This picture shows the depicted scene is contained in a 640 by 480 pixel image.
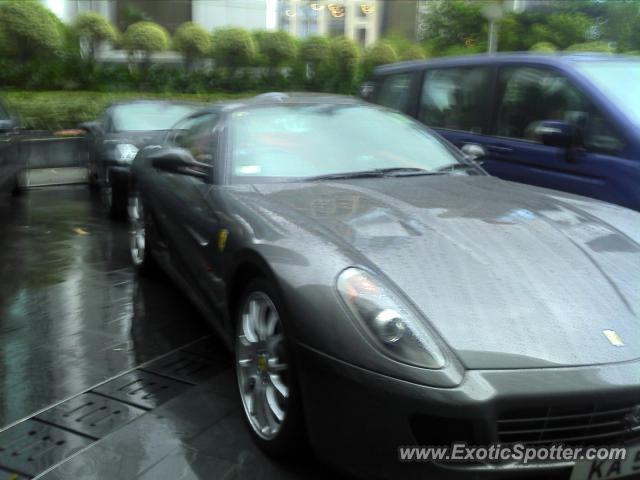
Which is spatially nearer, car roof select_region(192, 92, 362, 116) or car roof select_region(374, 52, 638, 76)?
car roof select_region(192, 92, 362, 116)

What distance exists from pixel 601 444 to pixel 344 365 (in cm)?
85

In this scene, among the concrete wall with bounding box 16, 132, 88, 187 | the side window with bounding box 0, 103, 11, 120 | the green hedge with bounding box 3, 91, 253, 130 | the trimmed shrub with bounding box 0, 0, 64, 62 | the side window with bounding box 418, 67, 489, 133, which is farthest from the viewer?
the trimmed shrub with bounding box 0, 0, 64, 62

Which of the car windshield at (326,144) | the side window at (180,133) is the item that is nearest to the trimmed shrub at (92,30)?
the side window at (180,133)

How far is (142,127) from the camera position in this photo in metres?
8.70

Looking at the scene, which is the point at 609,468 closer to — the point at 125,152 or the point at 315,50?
the point at 125,152

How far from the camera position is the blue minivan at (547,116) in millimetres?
4633

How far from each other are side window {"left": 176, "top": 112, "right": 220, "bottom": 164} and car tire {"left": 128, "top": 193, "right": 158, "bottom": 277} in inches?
26.2

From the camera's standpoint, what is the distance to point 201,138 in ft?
14.2

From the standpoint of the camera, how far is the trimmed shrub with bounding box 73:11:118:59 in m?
18.8

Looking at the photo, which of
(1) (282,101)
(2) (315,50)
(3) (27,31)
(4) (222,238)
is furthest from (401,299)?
(2) (315,50)

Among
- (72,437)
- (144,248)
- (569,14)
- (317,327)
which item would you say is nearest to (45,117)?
(144,248)

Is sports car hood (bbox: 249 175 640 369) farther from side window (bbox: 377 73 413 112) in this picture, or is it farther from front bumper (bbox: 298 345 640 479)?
side window (bbox: 377 73 413 112)

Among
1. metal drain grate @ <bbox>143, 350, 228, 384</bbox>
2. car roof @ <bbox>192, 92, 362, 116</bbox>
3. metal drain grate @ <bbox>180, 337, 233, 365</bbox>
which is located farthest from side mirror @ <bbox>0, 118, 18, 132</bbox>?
metal drain grate @ <bbox>143, 350, 228, 384</bbox>

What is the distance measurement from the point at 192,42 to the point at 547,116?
55.5 ft
